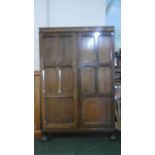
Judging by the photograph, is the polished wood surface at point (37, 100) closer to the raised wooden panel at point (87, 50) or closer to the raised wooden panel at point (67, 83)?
the raised wooden panel at point (67, 83)

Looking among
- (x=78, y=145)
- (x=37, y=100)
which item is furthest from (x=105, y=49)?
(x=78, y=145)

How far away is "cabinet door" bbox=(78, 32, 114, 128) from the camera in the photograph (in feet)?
12.2

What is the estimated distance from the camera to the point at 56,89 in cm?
375

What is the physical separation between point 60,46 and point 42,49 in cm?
32

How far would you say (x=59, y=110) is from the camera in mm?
3770

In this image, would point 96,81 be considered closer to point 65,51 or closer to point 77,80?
point 77,80

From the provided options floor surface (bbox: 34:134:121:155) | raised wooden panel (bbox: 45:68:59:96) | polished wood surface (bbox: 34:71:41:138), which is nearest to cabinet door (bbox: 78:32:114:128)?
floor surface (bbox: 34:134:121:155)

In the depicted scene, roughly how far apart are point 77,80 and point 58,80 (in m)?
0.34

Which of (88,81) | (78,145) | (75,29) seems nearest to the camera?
(78,145)

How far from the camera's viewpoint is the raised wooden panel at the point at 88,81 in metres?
3.75
